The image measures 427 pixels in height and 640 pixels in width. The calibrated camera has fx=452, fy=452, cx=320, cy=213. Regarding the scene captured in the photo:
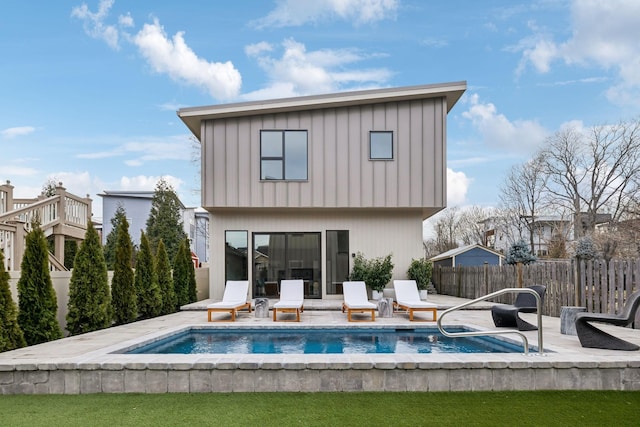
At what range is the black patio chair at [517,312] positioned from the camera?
8.49m

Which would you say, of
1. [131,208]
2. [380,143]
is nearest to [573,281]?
[380,143]

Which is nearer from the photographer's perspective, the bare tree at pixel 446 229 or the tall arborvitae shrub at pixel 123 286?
the tall arborvitae shrub at pixel 123 286

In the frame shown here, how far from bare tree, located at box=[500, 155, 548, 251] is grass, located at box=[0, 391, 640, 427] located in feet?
99.6

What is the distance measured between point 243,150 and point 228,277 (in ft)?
13.7

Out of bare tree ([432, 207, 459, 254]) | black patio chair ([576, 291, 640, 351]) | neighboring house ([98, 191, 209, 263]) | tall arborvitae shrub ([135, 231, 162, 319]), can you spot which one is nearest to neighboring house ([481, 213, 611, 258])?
bare tree ([432, 207, 459, 254])

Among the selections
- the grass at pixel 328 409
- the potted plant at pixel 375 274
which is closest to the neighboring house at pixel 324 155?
the potted plant at pixel 375 274

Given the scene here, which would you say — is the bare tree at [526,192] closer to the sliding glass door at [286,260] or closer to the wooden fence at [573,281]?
the wooden fence at [573,281]

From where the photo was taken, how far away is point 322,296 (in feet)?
48.7

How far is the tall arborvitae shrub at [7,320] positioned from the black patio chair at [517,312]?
837cm

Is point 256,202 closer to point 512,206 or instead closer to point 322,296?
point 322,296

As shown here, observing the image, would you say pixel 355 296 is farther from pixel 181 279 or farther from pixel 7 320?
pixel 7 320

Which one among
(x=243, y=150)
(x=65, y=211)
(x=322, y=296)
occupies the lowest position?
(x=322, y=296)

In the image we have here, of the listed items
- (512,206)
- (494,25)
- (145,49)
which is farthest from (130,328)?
(512,206)

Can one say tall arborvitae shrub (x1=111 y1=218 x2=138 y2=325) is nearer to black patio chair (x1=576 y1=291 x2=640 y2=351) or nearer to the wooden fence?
black patio chair (x1=576 y1=291 x2=640 y2=351)
